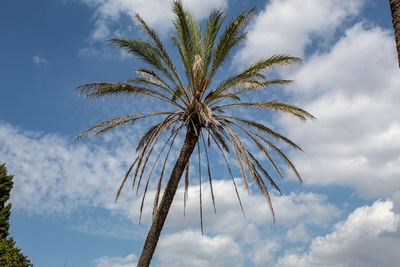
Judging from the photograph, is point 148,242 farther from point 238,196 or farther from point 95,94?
point 95,94

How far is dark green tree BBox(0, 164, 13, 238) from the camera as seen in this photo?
17.3 meters

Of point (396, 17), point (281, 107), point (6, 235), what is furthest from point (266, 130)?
point (6, 235)

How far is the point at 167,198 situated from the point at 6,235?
34.8 feet

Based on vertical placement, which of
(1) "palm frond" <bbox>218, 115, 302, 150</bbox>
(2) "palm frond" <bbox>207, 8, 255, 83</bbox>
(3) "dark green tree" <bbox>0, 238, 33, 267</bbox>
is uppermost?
(2) "palm frond" <bbox>207, 8, 255, 83</bbox>

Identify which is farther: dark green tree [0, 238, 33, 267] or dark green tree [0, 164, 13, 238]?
dark green tree [0, 164, 13, 238]

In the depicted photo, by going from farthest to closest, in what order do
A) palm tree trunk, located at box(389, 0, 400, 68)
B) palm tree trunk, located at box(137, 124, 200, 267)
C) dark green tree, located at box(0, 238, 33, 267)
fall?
dark green tree, located at box(0, 238, 33, 267), palm tree trunk, located at box(137, 124, 200, 267), palm tree trunk, located at box(389, 0, 400, 68)

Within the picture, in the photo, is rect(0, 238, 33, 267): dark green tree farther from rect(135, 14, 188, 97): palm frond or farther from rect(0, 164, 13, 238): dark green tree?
rect(135, 14, 188, 97): palm frond

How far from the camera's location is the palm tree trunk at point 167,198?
10.7 m

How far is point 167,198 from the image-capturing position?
1116cm

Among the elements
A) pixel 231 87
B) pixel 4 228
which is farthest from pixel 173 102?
pixel 4 228

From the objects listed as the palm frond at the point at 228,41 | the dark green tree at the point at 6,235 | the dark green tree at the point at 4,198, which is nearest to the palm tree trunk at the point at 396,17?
the palm frond at the point at 228,41

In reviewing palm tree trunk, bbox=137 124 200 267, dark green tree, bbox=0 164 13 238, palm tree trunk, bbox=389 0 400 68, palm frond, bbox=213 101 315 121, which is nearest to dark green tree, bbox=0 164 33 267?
dark green tree, bbox=0 164 13 238

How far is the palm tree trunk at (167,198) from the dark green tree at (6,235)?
556cm

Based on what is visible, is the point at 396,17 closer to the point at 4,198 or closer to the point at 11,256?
the point at 11,256
